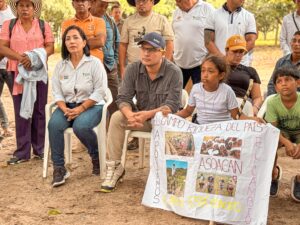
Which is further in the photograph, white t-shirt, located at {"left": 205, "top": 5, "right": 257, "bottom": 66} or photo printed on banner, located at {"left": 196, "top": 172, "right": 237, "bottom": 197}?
white t-shirt, located at {"left": 205, "top": 5, "right": 257, "bottom": 66}

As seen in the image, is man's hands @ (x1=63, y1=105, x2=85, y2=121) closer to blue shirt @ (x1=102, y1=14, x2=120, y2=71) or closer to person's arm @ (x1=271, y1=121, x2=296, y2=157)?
blue shirt @ (x1=102, y1=14, x2=120, y2=71)

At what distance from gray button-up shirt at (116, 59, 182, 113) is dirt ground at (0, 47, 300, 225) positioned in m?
0.86

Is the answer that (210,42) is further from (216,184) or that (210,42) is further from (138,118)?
(216,184)

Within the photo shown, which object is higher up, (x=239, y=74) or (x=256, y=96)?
(x=239, y=74)

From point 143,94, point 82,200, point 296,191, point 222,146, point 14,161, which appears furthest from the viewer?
point 14,161

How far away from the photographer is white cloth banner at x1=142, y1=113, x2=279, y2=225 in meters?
4.07

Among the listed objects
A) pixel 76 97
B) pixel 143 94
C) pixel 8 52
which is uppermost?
pixel 8 52

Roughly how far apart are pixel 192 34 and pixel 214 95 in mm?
1831

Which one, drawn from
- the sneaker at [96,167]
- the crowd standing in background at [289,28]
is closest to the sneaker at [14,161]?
the sneaker at [96,167]

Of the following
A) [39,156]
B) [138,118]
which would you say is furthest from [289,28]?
[39,156]

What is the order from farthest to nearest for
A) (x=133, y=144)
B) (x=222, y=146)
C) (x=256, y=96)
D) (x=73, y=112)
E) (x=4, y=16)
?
1. (x=4, y=16)
2. (x=133, y=144)
3. (x=256, y=96)
4. (x=73, y=112)
5. (x=222, y=146)

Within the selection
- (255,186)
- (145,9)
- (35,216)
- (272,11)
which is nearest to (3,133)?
(145,9)

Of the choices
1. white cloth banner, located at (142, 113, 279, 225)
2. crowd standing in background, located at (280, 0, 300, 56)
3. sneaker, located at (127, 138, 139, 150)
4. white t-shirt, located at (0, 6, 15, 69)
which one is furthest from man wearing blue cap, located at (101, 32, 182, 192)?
white t-shirt, located at (0, 6, 15, 69)

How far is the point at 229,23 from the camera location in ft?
20.5
